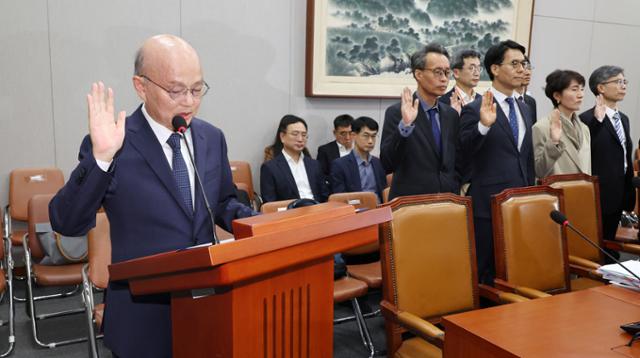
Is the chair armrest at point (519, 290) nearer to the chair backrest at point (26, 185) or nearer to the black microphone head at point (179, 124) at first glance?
the black microphone head at point (179, 124)

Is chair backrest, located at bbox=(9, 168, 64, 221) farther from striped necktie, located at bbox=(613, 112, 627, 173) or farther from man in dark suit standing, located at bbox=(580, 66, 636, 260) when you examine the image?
striped necktie, located at bbox=(613, 112, 627, 173)

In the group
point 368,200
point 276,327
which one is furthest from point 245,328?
point 368,200

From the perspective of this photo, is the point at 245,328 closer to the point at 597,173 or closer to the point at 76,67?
the point at 597,173

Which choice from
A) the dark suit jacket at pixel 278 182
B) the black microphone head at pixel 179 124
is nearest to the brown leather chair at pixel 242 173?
the dark suit jacket at pixel 278 182

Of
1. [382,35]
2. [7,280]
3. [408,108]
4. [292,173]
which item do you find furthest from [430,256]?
[382,35]

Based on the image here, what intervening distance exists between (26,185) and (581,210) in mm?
4051

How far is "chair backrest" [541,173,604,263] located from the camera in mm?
2908

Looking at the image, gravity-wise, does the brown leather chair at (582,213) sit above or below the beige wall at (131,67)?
below

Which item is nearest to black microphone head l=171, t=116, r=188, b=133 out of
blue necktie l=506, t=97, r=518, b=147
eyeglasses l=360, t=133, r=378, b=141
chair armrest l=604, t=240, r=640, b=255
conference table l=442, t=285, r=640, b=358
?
conference table l=442, t=285, r=640, b=358

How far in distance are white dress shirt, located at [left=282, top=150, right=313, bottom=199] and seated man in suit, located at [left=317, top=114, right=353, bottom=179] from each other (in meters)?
0.63

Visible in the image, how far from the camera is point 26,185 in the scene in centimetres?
427

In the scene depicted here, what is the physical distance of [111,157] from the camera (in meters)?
1.32

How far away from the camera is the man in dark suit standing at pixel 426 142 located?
2.96 m

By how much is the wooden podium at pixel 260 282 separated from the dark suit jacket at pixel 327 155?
12.5 feet
